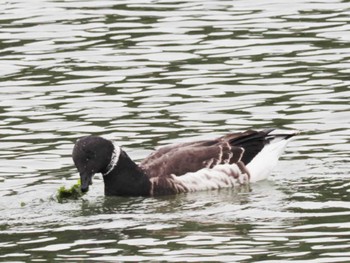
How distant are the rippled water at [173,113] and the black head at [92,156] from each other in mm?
349

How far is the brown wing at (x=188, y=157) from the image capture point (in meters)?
21.1

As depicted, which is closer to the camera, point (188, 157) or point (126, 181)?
point (126, 181)

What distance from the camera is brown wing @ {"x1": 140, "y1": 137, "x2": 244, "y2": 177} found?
830 inches

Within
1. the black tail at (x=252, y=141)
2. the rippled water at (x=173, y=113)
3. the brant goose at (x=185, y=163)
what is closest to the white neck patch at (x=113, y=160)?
the brant goose at (x=185, y=163)

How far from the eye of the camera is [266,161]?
2122cm

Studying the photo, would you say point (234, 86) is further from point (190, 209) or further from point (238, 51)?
point (190, 209)

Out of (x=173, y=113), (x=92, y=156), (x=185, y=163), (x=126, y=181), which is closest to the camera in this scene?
(x=92, y=156)

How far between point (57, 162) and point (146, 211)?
107 inches

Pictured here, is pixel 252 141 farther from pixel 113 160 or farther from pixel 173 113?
pixel 173 113

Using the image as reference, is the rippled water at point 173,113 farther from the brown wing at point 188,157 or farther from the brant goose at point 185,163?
the brown wing at point 188,157

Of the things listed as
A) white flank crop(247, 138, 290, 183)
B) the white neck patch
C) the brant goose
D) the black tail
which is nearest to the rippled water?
white flank crop(247, 138, 290, 183)

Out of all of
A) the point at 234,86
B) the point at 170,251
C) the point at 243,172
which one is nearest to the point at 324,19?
the point at 234,86

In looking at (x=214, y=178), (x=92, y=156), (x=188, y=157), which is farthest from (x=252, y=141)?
(x=92, y=156)

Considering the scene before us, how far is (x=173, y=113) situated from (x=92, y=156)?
3.58 metres
